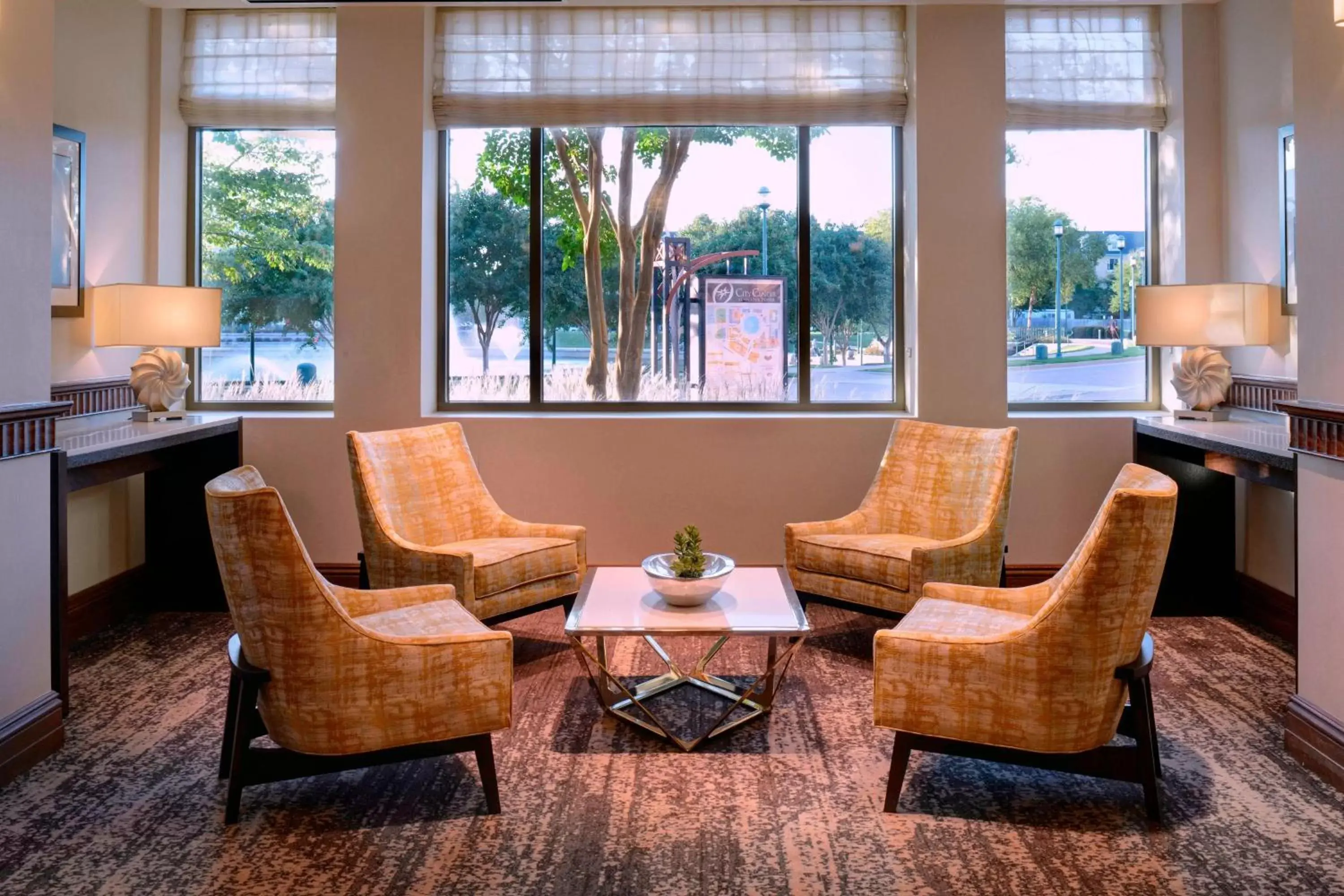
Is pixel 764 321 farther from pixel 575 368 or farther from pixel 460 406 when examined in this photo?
pixel 460 406

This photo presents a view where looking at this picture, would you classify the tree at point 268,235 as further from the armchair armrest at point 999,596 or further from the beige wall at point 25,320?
the armchair armrest at point 999,596

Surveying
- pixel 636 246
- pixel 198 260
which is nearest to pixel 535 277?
pixel 636 246

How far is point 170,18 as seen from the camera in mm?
5102

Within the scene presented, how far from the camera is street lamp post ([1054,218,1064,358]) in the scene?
5.30 meters

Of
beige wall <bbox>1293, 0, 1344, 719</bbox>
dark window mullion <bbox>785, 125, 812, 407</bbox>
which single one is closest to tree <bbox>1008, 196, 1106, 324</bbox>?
dark window mullion <bbox>785, 125, 812, 407</bbox>

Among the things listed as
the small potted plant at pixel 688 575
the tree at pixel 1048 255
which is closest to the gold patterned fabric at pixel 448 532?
the small potted plant at pixel 688 575

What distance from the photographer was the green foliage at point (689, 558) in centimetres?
325

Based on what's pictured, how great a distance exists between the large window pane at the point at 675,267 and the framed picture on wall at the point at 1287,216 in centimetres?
225

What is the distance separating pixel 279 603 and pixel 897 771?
1664mm

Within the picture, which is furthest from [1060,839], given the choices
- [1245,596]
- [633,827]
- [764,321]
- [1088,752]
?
[764,321]

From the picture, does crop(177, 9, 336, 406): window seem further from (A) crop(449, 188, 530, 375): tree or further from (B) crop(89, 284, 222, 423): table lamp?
(A) crop(449, 188, 530, 375): tree

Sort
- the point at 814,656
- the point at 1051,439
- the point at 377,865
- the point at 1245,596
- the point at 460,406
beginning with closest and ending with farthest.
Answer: the point at 377,865 → the point at 814,656 → the point at 1245,596 → the point at 1051,439 → the point at 460,406

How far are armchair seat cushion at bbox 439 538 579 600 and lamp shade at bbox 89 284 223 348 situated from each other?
5.35 ft

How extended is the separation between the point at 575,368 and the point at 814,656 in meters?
2.14
